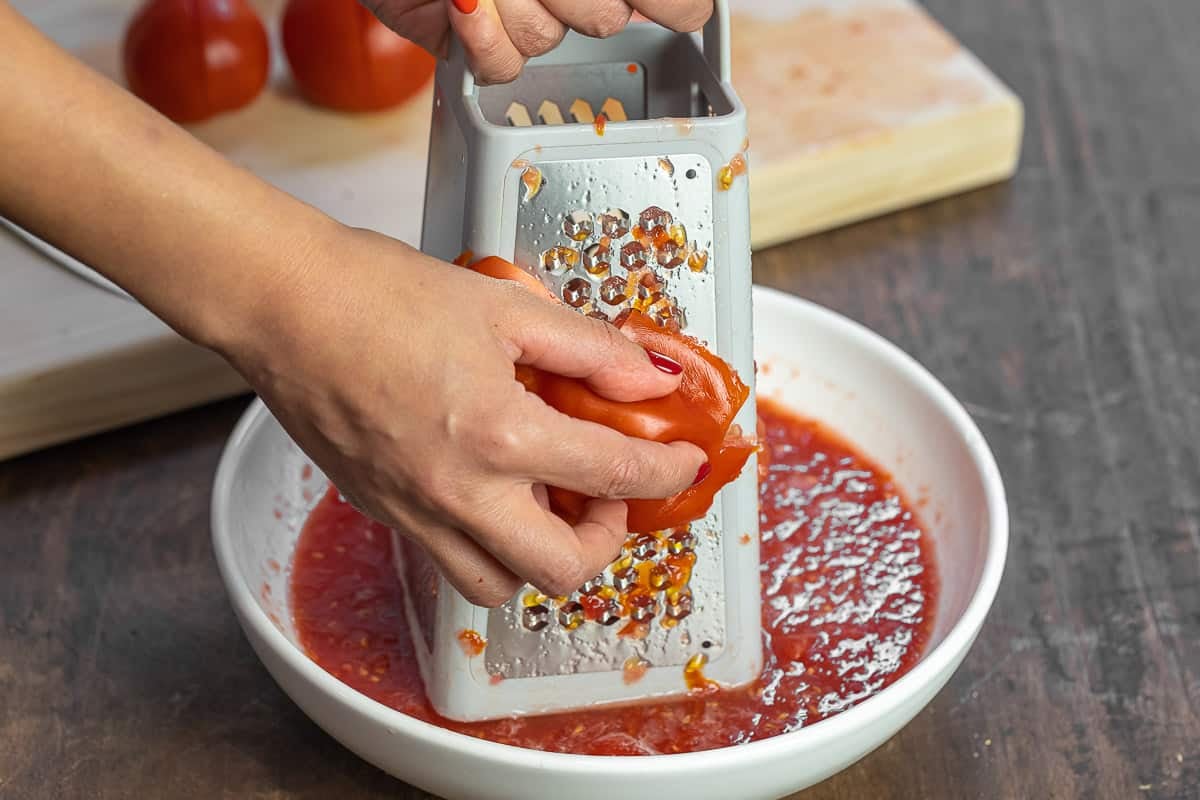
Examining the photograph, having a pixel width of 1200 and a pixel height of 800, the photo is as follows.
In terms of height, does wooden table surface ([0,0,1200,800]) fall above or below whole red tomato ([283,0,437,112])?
below

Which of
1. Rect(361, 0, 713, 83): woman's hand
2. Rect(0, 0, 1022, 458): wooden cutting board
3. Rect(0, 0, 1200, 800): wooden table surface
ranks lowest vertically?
Rect(0, 0, 1200, 800): wooden table surface

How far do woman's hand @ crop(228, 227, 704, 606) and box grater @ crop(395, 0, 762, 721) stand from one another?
0.35 ft

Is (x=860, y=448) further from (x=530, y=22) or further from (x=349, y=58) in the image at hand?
(x=349, y=58)

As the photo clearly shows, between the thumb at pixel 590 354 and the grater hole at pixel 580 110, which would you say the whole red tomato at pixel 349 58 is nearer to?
the grater hole at pixel 580 110

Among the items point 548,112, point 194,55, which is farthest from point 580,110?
point 194,55

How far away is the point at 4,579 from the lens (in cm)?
A: 134

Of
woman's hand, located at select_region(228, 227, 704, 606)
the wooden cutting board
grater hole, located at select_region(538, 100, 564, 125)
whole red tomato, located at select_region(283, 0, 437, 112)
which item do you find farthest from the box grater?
whole red tomato, located at select_region(283, 0, 437, 112)

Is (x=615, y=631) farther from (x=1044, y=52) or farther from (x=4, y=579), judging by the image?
(x=1044, y=52)

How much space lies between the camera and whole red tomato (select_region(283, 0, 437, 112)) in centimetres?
177

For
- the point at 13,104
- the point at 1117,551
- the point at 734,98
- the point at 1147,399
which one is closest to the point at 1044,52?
the point at 1147,399

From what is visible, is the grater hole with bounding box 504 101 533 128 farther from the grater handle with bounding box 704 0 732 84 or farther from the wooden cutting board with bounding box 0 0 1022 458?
the wooden cutting board with bounding box 0 0 1022 458

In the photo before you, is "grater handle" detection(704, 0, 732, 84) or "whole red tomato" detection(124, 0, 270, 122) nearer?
"grater handle" detection(704, 0, 732, 84)

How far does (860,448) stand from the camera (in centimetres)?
135

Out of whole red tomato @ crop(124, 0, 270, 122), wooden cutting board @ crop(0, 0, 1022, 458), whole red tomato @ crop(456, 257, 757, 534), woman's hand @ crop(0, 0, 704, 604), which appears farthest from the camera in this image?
whole red tomato @ crop(124, 0, 270, 122)
